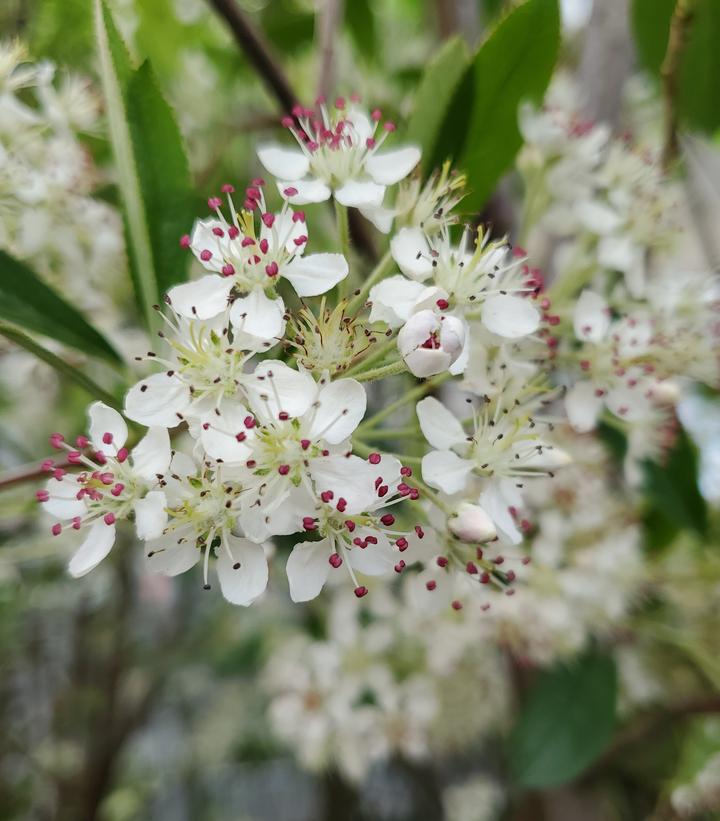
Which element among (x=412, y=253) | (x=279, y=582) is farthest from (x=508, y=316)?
(x=279, y=582)

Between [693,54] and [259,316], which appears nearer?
[259,316]

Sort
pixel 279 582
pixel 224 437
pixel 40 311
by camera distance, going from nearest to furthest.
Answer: pixel 224 437, pixel 40 311, pixel 279 582

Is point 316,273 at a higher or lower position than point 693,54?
lower

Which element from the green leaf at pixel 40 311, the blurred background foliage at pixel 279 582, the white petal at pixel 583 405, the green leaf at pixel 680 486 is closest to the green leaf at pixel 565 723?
the blurred background foliage at pixel 279 582

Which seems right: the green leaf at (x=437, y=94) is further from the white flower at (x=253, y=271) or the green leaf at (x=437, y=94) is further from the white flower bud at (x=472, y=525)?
the white flower bud at (x=472, y=525)

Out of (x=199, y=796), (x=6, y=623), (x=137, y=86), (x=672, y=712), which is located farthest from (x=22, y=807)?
(x=137, y=86)

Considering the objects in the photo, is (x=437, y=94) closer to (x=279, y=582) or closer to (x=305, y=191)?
(x=305, y=191)

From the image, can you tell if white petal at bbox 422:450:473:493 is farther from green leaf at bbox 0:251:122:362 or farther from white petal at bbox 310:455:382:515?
green leaf at bbox 0:251:122:362
